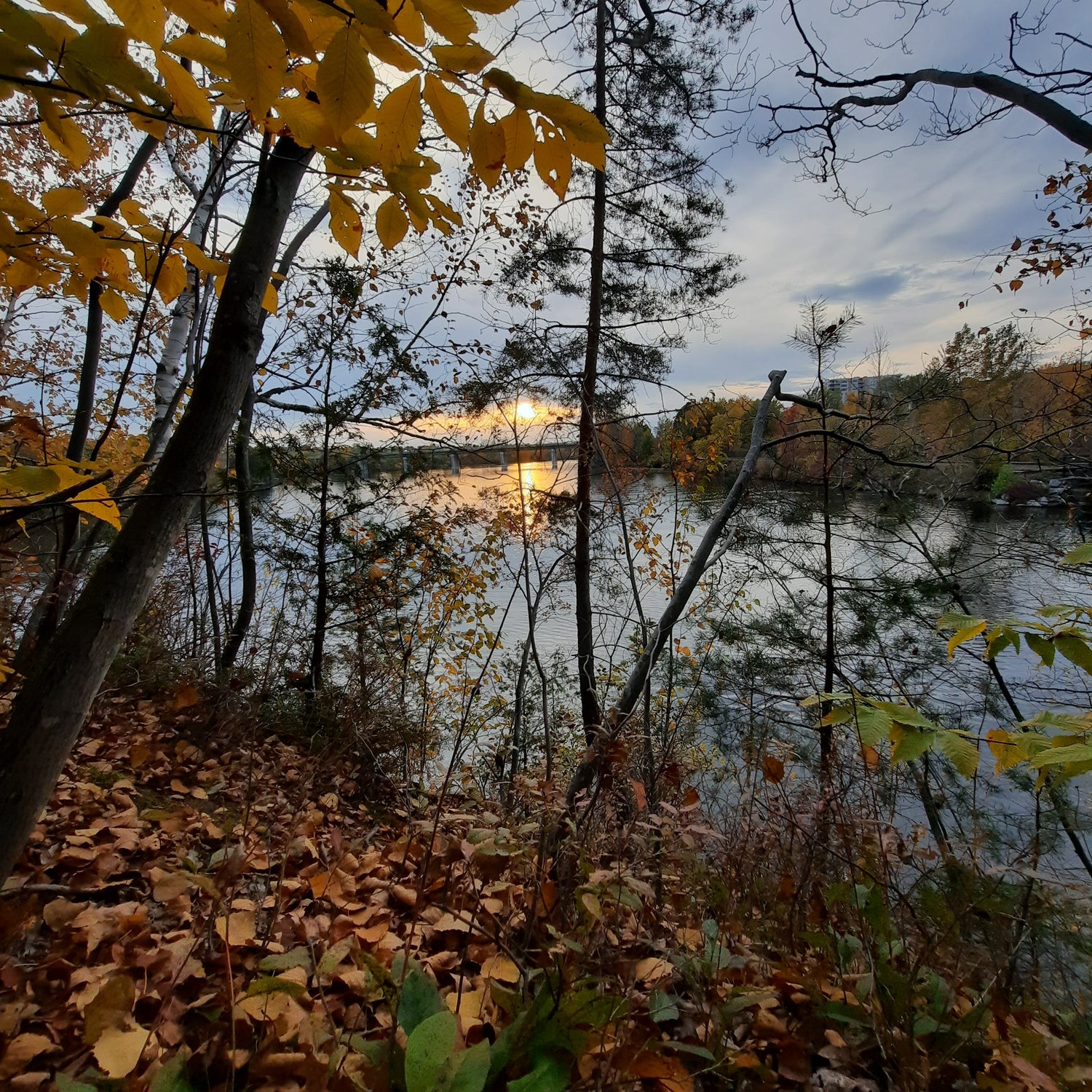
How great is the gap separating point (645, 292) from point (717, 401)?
2.24 m

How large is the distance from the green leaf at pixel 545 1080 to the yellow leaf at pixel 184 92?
167 centimetres

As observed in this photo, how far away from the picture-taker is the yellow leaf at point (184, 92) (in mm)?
715

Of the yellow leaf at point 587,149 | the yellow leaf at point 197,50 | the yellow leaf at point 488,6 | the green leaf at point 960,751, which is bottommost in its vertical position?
the green leaf at point 960,751

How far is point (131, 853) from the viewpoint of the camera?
6.56ft

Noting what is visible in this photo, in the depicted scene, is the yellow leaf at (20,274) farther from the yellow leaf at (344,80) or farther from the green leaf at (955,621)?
the green leaf at (955,621)

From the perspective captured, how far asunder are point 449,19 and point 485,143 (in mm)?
117

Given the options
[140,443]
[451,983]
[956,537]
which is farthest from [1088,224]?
[140,443]

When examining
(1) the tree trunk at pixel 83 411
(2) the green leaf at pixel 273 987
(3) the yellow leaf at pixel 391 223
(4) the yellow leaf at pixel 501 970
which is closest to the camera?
(3) the yellow leaf at pixel 391 223

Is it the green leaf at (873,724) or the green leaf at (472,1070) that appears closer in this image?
the green leaf at (472,1070)

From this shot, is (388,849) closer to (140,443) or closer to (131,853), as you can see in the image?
(131,853)

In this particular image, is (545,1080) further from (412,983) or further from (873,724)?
(873,724)

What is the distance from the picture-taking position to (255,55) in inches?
22.7

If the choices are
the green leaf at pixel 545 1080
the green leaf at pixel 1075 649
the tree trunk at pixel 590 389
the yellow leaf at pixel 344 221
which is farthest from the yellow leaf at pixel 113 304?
the tree trunk at pixel 590 389

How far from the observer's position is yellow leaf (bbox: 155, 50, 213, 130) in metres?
0.72
